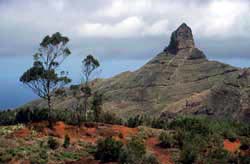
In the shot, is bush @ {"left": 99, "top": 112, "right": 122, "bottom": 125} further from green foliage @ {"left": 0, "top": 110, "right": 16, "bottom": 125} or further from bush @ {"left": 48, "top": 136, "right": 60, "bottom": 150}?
bush @ {"left": 48, "top": 136, "right": 60, "bottom": 150}

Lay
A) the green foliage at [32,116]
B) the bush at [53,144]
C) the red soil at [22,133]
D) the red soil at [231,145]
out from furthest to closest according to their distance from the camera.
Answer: the green foliage at [32,116]
the red soil at [22,133]
the red soil at [231,145]
the bush at [53,144]

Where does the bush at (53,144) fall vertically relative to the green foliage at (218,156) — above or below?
above

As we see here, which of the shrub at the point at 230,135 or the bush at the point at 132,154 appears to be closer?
the bush at the point at 132,154

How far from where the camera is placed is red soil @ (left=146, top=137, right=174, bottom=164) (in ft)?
121

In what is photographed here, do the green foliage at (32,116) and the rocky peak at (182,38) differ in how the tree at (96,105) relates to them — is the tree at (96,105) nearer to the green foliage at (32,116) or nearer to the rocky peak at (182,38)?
the green foliage at (32,116)

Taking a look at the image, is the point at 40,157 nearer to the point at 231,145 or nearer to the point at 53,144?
the point at 53,144

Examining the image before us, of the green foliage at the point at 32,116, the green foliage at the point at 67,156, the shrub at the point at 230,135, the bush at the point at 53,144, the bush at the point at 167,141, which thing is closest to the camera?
the green foliage at the point at 67,156

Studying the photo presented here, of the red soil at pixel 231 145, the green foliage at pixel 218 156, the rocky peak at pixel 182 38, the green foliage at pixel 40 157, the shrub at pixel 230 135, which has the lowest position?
the green foliage at pixel 218 156

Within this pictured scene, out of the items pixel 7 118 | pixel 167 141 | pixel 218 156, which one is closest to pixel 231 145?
pixel 167 141

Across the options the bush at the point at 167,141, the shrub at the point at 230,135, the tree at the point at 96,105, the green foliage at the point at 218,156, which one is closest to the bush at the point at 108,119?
the tree at the point at 96,105

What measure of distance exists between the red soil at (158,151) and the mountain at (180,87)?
52.4 metres

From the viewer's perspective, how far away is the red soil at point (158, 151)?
37.0 meters

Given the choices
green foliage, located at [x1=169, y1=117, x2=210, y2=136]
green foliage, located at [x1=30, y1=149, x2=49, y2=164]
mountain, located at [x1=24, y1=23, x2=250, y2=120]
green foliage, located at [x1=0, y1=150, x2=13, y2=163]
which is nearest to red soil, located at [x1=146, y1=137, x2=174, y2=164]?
green foliage, located at [x1=169, y1=117, x2=210, y2=136]

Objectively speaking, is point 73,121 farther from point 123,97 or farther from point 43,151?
point 123,97
